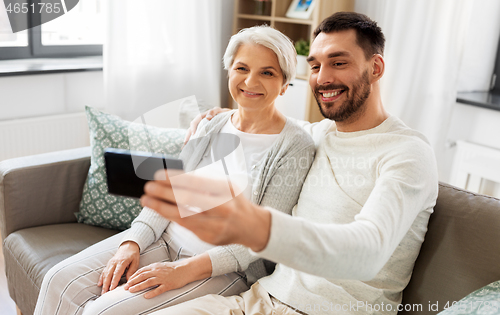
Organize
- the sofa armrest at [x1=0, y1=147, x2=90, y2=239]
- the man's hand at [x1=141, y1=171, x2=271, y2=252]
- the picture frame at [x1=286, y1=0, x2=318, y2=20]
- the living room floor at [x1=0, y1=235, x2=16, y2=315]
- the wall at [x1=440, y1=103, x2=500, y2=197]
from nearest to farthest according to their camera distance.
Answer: the man's hand at [x1=141, y1=171, x2=271, y2=252], the sofa armrest at [x1=0, y1=147, x2=90, y2=239], the living room floor at [x1=0, y1=235, x2=16, y2=315], the wall at [x1=440, y1=103, x2=500, y2=197], the picture frame at [x1=286, y1=0, x2=318, y2=20]

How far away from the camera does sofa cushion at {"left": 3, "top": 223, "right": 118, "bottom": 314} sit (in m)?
1.46

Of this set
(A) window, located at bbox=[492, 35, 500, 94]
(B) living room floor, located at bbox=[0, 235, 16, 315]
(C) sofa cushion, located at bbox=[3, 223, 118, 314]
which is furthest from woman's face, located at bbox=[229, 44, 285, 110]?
(A) window, located at bbox=[492, 35, 500, 94]

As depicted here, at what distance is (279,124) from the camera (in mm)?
1407

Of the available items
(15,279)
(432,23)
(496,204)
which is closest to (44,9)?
(15,279)

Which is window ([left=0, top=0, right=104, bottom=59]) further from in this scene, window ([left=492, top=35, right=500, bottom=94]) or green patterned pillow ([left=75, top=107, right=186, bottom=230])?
window ([left=492, top=35, right=500, bottom=94])

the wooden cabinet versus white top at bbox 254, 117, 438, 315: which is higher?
the wooden cabinet

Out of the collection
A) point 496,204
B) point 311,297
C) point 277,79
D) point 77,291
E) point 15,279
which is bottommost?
point 15,279

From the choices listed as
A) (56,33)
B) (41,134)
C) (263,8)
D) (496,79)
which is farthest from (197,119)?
(496,79)

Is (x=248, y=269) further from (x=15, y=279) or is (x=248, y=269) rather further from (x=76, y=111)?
(x=76, y=111)

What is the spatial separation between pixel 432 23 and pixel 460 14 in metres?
0.15

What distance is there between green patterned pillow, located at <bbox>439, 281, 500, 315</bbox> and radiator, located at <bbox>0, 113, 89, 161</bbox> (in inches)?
90.9

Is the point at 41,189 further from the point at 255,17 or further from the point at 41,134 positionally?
the point at 255,17

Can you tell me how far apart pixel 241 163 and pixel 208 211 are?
0.72 metres

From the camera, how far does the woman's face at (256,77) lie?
1.38 m
